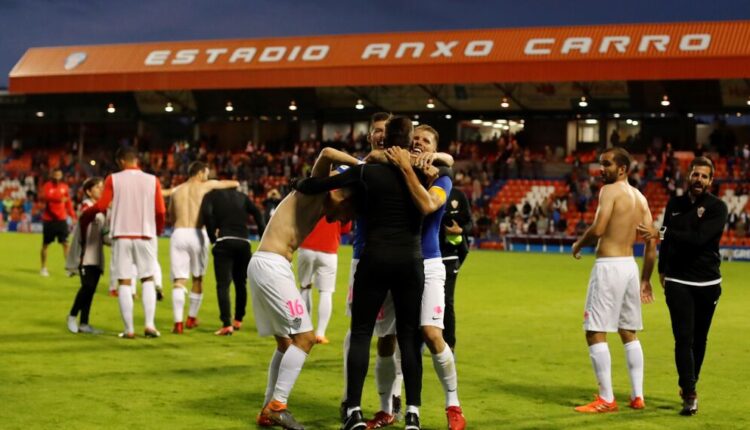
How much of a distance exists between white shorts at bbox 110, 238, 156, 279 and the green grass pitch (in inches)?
30.4

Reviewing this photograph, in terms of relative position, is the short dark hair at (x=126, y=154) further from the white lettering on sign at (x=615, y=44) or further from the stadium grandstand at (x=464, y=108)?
the white lettering on sign at (x=615, y=44)

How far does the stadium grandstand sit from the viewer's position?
39219mm

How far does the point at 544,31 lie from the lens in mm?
42281

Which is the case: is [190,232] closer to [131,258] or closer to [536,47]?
[131,258]

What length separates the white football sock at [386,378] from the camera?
7.98 m

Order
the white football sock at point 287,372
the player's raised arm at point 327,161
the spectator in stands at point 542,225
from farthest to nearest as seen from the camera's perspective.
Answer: the spectator in stands at point 542,225, the white football sock at point 287,372, the player's raised arm at point 327,161

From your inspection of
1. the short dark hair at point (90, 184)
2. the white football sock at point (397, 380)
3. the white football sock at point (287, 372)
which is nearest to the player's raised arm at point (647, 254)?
the white football sock at point (397, 380)

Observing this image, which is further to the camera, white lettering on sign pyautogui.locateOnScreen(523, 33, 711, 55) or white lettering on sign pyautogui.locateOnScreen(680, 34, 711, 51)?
white lettering on sign pyautogui.locateOnScreen(523, 33, 711, 55)

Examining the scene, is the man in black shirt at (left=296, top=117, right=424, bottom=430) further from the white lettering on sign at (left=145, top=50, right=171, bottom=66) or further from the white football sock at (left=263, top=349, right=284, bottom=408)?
the white lettering on sign at (left=145, top=50, right=171, bottom=66)

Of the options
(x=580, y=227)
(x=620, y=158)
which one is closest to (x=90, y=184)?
(x=620, y=158)

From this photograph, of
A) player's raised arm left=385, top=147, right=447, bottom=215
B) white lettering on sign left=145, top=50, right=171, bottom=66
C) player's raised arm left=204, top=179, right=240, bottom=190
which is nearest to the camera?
player's raised arm left=385, top=147, right=447, bottom=215

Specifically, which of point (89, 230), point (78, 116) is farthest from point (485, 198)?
point (89, 230)

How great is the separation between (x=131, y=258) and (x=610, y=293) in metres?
5.96

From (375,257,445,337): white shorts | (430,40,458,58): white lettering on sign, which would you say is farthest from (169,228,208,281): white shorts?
(430,40,458,58): white lettering on sign
